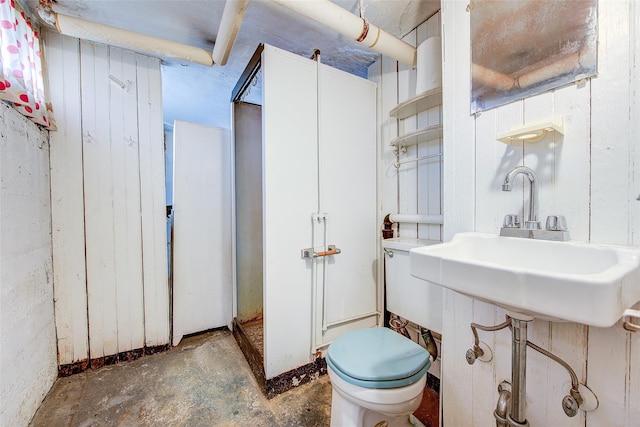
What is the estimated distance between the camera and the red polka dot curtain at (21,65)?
3.59 feet

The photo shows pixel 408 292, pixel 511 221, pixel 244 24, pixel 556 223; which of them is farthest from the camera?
pixel 244 24

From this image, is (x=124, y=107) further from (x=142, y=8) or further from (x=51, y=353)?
(x=51, y=353)

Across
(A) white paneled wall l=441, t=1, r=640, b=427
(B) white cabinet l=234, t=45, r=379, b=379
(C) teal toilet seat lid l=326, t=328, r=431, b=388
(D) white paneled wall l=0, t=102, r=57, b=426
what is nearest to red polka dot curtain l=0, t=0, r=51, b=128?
(D) white paneled wall l=0, t=102, r=57, b=426

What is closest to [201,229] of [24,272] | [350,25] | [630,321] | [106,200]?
[106,200]

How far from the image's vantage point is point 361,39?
1293 mm

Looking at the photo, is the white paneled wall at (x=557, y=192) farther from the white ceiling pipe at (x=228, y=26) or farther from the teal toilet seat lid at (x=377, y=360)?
the white ceiling pipe at (x=228, y=26)

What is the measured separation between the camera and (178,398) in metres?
1.41

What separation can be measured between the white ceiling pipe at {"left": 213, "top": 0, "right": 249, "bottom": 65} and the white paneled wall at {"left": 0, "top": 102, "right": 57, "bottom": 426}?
1.07 meters

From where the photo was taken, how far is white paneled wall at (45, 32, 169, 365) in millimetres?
1593

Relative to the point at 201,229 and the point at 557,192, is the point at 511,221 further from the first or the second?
the point at 201,229

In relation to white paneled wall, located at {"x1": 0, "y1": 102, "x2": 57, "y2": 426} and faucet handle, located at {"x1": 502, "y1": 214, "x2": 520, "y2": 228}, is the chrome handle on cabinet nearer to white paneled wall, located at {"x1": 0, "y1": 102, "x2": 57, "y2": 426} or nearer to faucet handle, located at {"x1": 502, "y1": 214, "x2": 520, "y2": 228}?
faucet handle, located at {"x1": 502, "y1": 214, "x2": 520, "y2": 228}

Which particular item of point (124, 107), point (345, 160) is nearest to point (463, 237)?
point (345, 160)

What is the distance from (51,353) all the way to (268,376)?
1.36m

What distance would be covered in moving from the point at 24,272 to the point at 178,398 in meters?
1.06
